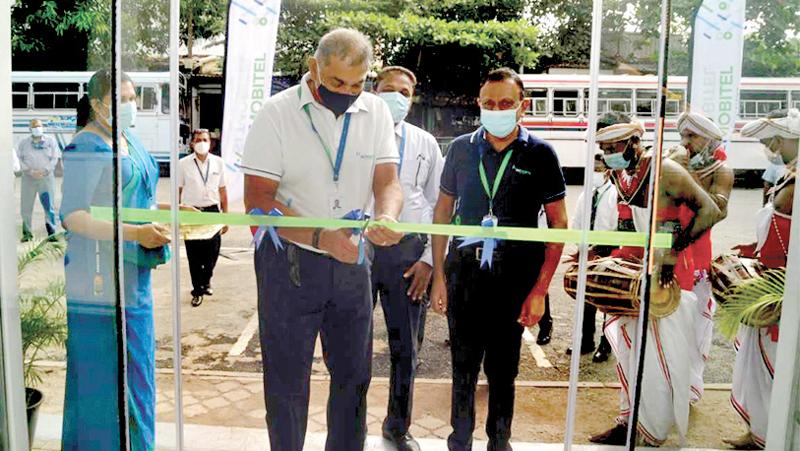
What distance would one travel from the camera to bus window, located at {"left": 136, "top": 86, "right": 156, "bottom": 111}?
1.96m

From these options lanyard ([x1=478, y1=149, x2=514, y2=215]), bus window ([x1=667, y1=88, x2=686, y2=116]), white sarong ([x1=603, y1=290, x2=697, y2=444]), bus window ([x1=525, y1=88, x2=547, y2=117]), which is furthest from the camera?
white sarong ([x1=603, y1=290, x2=697, y2=444])

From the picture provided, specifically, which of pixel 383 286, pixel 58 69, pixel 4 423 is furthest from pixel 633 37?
pixel 4 423

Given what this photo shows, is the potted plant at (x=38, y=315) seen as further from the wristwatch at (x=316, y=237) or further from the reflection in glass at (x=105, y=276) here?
the wristwatch at (x=316, y=237)

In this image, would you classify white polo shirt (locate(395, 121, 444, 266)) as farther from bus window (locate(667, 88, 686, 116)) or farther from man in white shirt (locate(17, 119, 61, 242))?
man in white shirt (locate(17, 119, 61, 242))

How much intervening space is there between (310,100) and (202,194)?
437 mm

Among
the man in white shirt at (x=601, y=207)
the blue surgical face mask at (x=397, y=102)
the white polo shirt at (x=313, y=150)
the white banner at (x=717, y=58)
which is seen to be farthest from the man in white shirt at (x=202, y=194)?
the white banner at (x=717, y=58)

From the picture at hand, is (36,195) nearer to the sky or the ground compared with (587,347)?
nearer to the sky

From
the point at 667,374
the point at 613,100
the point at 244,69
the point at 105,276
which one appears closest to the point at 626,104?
the point at 613,100

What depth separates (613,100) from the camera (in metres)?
1.90

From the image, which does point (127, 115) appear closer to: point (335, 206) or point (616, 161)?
point (335, 206)

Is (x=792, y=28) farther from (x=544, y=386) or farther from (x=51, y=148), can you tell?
(x=51, y=148)

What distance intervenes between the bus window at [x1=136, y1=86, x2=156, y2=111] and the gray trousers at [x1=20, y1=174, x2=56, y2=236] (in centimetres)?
39

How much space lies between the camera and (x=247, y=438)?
7.23 ft

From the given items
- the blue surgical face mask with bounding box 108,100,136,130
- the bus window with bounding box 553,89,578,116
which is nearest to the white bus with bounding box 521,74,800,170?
the bus window with bounding box 553,89,578,116
